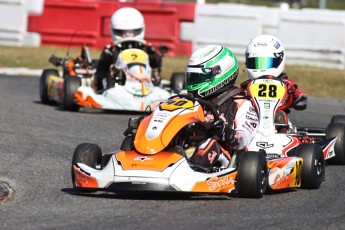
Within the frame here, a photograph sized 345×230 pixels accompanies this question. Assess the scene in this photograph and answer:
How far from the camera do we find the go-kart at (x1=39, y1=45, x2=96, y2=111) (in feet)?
41.2

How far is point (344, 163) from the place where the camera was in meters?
8.89

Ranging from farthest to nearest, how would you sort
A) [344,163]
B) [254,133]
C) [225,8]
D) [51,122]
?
1. [225,8]
2. [51,122]
3. [344,163]
4. [254,133]

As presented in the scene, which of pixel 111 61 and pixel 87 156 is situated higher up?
pixel 87 156

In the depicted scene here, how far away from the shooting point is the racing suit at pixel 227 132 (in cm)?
700

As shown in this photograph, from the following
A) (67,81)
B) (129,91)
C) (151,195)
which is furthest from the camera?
(67,81)

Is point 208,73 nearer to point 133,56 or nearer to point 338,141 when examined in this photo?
point 338,141

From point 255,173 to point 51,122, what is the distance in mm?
4997

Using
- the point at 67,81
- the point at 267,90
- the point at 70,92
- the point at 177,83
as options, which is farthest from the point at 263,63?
the point at 177,83

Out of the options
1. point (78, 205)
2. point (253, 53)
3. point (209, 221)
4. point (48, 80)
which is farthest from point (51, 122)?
point (209, 221)

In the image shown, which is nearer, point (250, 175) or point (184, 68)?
point (250, 175)

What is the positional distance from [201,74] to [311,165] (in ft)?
3.29

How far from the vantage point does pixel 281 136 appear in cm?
822

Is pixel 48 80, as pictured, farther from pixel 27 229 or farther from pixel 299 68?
pixel 27 229

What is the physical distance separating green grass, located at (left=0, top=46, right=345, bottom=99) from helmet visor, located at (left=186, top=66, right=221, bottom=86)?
8137 millimetres
